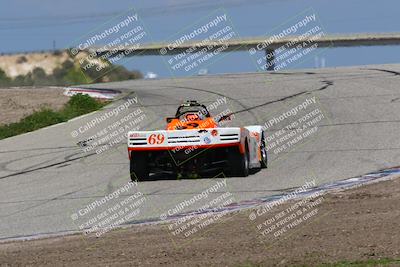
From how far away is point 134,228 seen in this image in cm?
1088

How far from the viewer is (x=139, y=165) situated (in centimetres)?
1534

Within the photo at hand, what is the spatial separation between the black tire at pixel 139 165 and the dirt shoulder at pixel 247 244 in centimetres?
435

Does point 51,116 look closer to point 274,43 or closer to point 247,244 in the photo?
point 247,244

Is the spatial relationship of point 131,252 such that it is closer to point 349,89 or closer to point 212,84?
point 349,89

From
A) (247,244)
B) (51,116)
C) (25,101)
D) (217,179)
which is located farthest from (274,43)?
(247,244)

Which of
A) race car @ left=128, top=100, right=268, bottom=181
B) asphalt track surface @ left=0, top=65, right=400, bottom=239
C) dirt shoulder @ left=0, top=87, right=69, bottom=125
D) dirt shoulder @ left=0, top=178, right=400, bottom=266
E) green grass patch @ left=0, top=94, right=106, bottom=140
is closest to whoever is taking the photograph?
dirt shoulder @ left=0, top=178, right=400, bottom=266

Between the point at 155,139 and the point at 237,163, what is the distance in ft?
4.48

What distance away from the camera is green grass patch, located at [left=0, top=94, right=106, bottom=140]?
24609 mm

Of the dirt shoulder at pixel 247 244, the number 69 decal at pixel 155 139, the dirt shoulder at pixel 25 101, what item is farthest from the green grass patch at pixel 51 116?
the dirt shoulder at pixel 247 244

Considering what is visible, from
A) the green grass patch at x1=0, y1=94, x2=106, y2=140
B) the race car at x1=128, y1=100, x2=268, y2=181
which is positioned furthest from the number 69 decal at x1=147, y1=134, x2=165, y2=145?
the green grass patch at x1=0, y1=94, x2=106, y2=140

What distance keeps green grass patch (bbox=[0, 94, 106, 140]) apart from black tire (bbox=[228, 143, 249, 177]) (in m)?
10.5

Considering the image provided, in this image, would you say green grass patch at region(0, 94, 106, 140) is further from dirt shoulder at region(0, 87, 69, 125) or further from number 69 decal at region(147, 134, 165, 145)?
number 69 decal at region(147, 134, 165, 145)

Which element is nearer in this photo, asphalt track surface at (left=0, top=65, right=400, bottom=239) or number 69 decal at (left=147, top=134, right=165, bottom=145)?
asphalt track surface at (left=0, top=65, right=400, bottom=239)

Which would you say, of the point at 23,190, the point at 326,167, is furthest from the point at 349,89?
the point at 23,190
